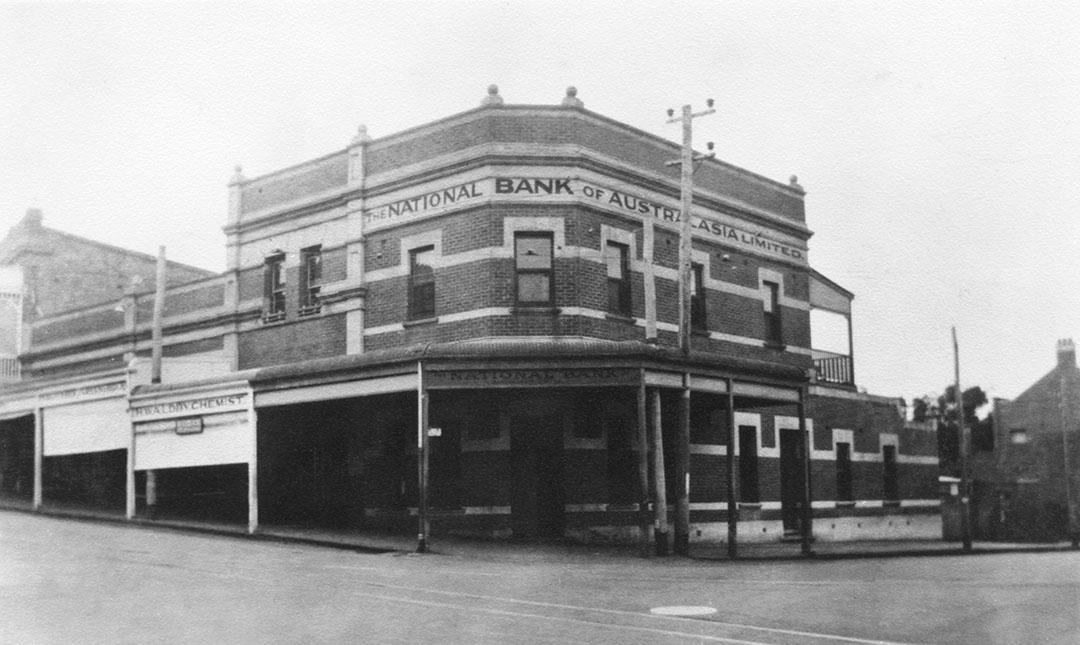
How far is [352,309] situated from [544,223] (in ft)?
16.1

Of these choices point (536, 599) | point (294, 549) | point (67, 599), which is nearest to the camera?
point (67, 599)

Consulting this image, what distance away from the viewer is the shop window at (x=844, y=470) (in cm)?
2948

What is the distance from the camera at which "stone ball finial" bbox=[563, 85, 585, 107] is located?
2236 centimetres

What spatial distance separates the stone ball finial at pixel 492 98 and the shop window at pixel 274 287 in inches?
271

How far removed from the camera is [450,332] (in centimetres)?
2209

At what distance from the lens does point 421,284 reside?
23000 millimetres

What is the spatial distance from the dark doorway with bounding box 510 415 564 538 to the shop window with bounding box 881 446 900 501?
43.5 feet

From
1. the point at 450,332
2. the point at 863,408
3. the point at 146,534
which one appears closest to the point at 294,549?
the point at 146,534

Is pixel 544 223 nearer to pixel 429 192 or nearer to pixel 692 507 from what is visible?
pixel 429 192

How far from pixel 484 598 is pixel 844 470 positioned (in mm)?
19238

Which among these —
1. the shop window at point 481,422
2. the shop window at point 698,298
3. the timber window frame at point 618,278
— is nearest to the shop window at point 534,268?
the timber window frame at point 618,278

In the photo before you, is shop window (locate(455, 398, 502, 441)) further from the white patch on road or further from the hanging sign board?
the white patch on road

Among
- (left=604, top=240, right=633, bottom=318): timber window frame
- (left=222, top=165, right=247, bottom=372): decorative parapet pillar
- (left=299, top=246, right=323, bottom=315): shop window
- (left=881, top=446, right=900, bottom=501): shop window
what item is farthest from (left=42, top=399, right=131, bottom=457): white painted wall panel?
(left=881, top=446, right=900, bottom=501): shop window

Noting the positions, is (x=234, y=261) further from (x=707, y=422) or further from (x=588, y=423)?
(x=707, y=422)
